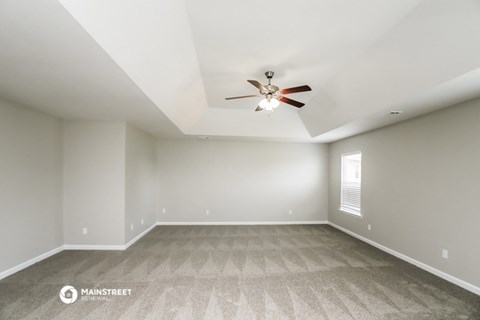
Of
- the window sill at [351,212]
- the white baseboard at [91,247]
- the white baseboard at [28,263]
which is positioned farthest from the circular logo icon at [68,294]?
the window sill at [351,212]

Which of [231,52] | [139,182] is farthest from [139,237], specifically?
[231,52]

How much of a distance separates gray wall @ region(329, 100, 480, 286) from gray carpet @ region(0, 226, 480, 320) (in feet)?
1.35

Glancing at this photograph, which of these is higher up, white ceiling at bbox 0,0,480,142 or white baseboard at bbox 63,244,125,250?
white ceiling at bbox 0,0,480,142

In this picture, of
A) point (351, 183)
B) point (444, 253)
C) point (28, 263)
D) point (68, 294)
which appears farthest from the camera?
point (351, 183)

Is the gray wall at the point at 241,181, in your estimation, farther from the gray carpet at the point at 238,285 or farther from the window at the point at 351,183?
the gray carpet at the point at 238,285

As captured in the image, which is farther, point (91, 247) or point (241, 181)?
point (241, 181)

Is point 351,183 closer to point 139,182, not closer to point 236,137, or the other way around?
point 236,137

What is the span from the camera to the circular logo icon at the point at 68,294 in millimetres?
2601

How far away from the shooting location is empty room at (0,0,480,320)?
82.0 inches

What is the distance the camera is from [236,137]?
19.4 feet

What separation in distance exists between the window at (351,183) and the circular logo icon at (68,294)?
5525 mm

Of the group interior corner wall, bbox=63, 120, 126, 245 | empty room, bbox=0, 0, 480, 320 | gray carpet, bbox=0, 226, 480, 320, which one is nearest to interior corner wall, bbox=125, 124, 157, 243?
empty room, bbox=0, 0, 480, 320

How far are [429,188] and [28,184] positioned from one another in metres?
6.42

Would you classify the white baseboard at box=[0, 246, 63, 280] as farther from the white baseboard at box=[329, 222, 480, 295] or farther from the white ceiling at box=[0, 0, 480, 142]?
the white baseboard at box=[329, 222, 480, 295]
